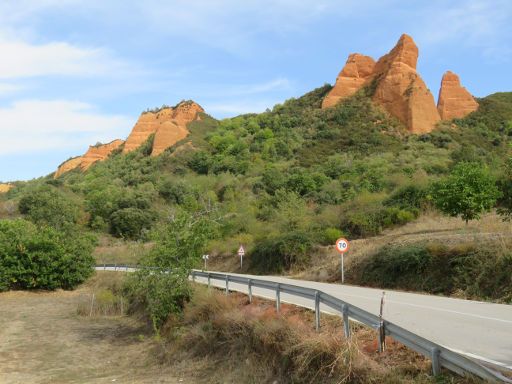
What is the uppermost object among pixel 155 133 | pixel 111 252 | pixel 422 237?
pixel 155 133

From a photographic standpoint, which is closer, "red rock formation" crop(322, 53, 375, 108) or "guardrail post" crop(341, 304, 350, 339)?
"guardrail post" crop(341, 304, 350, 339)

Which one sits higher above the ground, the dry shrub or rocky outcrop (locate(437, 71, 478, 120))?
rocky outcrop (locate(437, 71, 478, 120))

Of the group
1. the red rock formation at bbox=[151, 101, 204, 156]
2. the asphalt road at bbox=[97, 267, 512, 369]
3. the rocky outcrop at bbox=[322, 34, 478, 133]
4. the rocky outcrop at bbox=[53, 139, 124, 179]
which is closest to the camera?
the asphalt road at bbox=[97, 267, 512, 369]

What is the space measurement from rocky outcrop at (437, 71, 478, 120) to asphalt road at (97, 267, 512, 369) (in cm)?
7617

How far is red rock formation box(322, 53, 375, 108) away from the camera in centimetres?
9575

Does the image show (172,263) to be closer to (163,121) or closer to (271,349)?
(271,349)

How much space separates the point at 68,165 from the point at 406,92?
98910 mm

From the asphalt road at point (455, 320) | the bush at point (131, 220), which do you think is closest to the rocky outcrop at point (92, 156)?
the bush at point (131, 220)

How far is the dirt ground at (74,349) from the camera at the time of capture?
14539 millimetres

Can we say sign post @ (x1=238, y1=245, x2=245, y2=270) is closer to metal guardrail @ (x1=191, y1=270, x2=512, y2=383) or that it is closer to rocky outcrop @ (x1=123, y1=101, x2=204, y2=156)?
metal guardrail @ (x1=191, y1=270, x2=512, y2=383)

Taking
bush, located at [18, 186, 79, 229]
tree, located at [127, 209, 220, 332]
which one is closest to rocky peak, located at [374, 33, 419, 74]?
bush, located at [18, 186, 79, 229]

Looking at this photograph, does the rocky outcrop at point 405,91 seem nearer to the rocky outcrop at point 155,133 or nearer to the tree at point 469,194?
the rocky outcrop at point 155,133

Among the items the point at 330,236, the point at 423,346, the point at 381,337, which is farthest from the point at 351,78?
the point at 423,346

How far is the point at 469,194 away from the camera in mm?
27484
